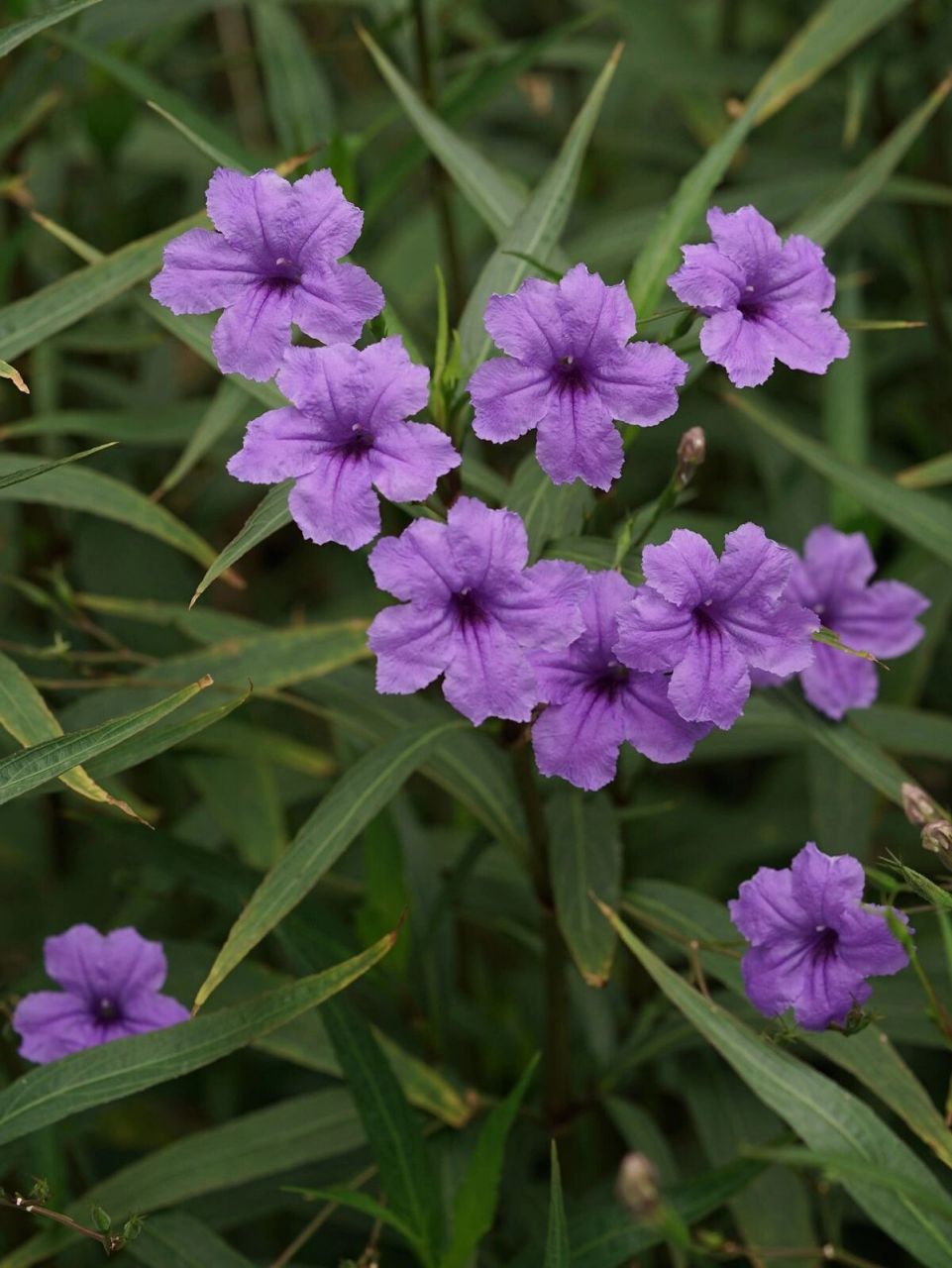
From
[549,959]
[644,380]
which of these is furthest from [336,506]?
[549,959]

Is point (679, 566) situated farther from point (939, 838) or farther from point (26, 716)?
point (26, 716)

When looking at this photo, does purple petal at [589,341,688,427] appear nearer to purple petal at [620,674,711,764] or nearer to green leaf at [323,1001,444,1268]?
purple petal at [620,674,711,764]

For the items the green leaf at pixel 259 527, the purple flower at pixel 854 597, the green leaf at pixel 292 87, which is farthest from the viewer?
the green leaf at pixel 292 87

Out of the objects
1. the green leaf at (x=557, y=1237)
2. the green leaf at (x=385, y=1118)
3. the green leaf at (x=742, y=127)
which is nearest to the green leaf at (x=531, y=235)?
the green leaf at (x=742, y=127)

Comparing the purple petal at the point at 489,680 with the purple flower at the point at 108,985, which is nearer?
the purple petal at the point at 489,680

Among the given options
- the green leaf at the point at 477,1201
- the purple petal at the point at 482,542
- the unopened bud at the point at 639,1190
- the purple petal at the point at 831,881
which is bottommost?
the green leaf at the point at 477,1201

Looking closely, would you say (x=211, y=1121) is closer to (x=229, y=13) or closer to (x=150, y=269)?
(x=150, y=269)

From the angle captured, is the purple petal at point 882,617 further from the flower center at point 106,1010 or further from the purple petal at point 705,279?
the flower center at point 106,1010
